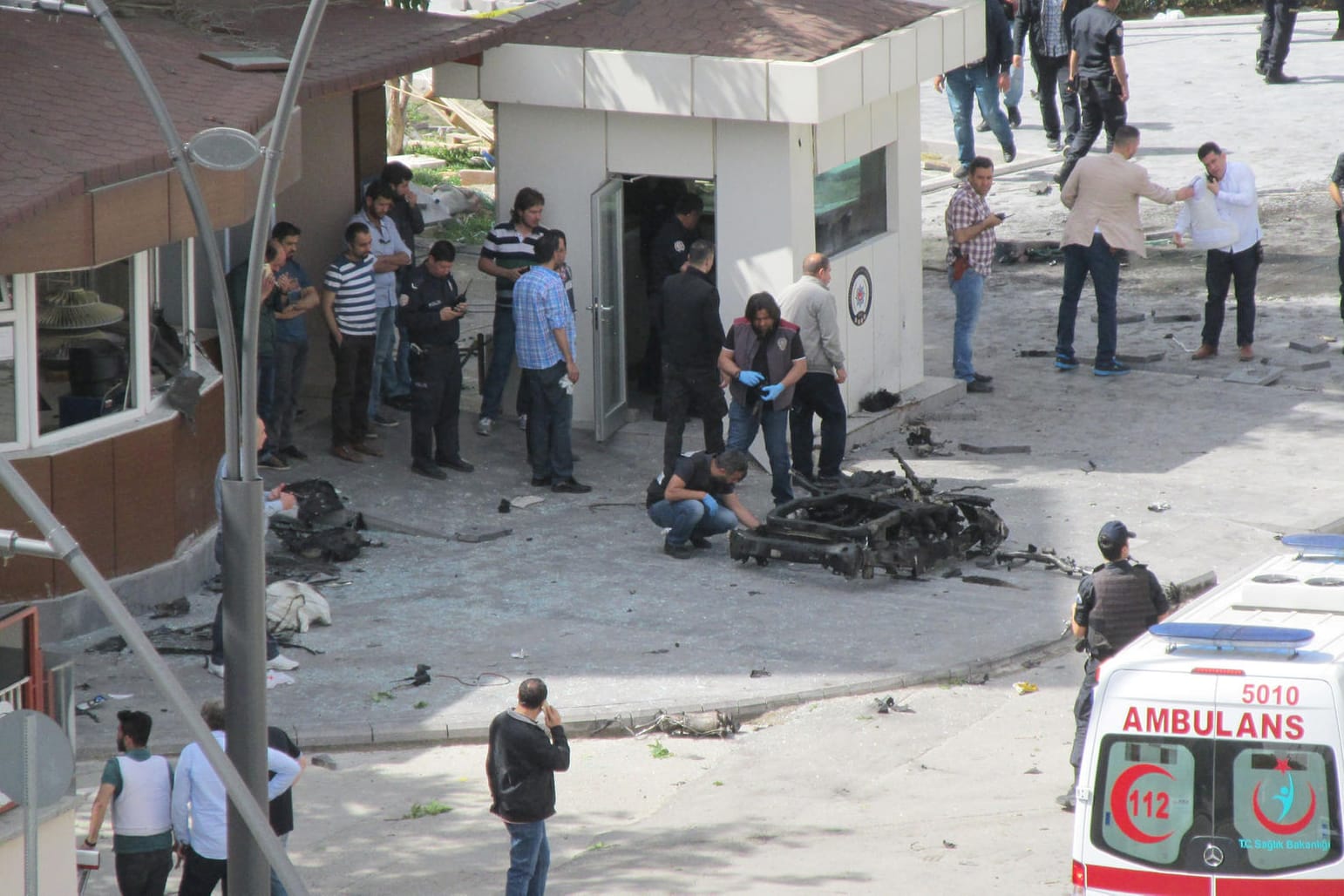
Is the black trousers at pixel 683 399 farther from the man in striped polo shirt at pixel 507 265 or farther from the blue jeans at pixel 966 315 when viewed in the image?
the blue jeans at pixel 966 315

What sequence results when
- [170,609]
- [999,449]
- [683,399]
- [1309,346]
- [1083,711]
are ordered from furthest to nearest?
[1309,346]
[999,449]
[683,399]
[170,609]
[1083,711]

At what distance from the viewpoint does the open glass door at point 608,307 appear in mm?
15992

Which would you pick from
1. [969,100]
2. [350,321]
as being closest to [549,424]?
[350,321]

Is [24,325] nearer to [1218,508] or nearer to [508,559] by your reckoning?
[508,559]

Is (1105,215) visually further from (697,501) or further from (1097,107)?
(1097,107)

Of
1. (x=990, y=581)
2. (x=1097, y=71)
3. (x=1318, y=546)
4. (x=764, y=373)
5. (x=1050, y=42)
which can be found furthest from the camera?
(x=1050, y=42)

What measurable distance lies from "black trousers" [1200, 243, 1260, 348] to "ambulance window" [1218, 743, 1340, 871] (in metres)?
10.7

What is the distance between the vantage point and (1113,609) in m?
9.84

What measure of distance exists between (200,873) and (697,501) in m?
5.65

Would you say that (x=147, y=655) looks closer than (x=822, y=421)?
Yes

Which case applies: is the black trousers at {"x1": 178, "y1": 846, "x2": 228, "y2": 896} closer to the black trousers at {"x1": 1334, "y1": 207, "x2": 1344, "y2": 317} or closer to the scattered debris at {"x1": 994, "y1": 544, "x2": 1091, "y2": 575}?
the scattered debris at {"x1": 994, "y1": 544, "x2": 1091, "y2": 575}

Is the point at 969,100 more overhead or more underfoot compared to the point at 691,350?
more overhead

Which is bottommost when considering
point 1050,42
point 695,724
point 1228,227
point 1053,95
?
point 695,724

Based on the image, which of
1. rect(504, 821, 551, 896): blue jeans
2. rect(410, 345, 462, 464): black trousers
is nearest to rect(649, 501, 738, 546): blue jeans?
rect(410, 345, 462, 464): black trousers
